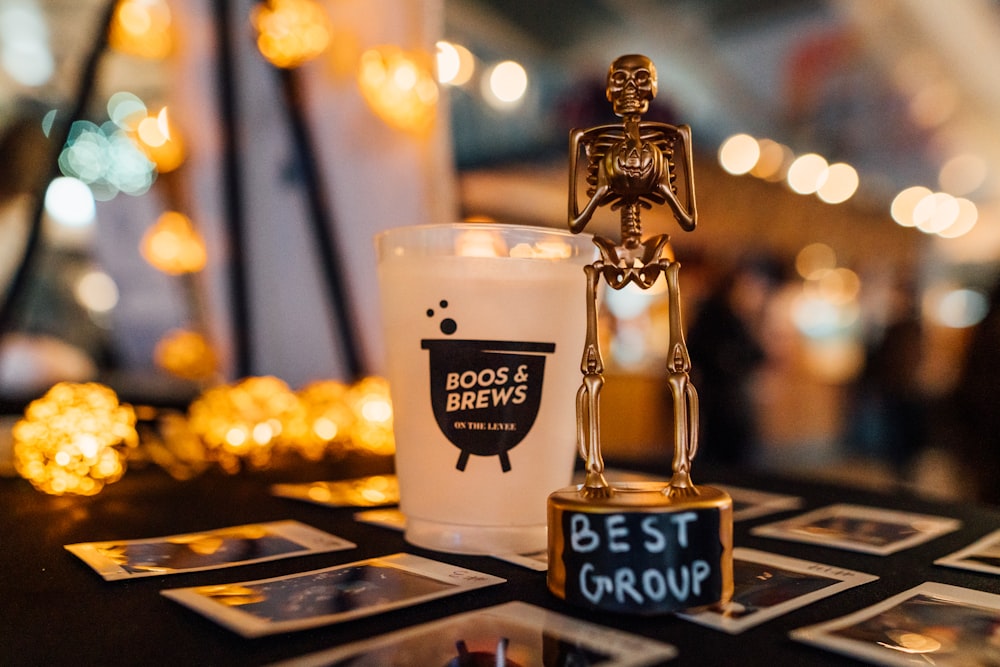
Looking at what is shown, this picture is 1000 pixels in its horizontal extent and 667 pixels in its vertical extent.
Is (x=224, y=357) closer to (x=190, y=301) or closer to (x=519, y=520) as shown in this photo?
(x=190, y=301)

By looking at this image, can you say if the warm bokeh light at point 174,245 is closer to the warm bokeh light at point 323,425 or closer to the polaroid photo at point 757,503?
the warm bokeh light at point 323,425

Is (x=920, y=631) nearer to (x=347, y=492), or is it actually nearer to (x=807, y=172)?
(x=347, y=492)

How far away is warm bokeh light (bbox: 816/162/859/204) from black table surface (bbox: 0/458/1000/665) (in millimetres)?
6141

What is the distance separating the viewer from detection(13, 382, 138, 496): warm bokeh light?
66 cm

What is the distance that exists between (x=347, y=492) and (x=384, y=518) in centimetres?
12

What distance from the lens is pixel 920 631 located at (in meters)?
0.34

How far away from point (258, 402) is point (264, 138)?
0.49 metres

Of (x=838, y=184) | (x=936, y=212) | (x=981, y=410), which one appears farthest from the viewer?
(x=936, y=212)

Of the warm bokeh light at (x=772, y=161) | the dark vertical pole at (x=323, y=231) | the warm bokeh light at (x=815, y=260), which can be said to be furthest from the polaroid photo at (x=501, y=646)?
the warm bokeh light at (x=815, y=260)

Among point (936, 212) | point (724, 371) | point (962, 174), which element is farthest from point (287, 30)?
point (936, 212)

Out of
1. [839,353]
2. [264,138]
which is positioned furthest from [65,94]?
[839,353]

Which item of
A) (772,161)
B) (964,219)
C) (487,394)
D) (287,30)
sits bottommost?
(487,394)

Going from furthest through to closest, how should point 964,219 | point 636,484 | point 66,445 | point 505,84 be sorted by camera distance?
point 964,219 < point 505,84 < point 66,445 < point 636,484

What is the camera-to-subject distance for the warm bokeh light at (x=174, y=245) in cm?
116
